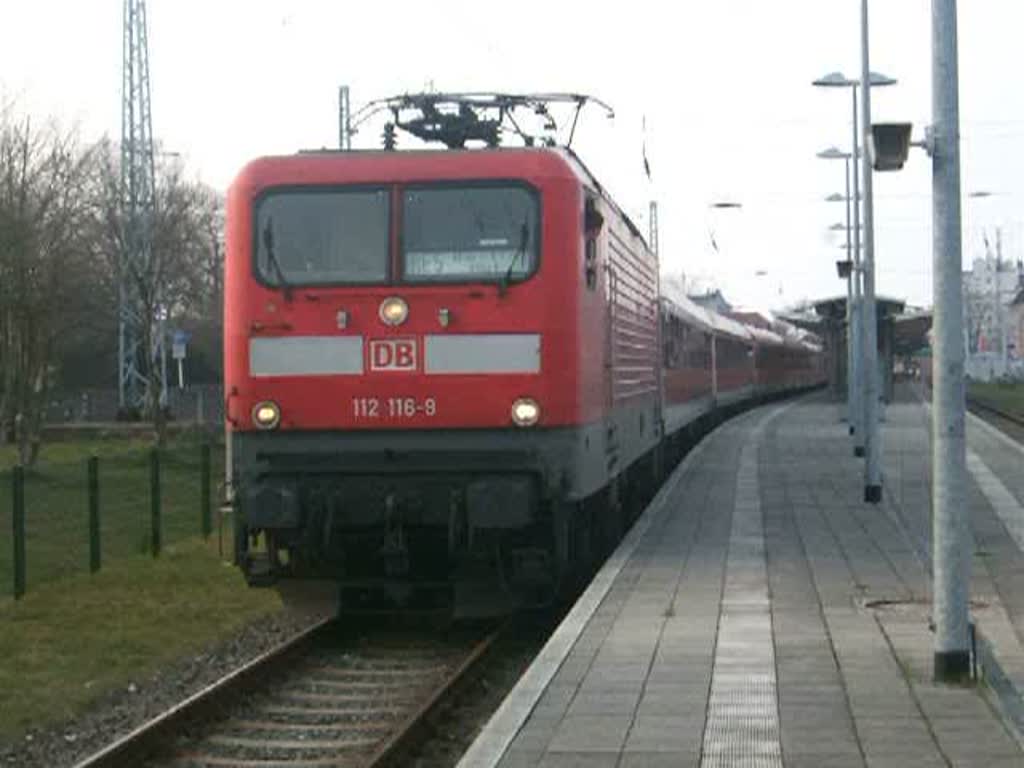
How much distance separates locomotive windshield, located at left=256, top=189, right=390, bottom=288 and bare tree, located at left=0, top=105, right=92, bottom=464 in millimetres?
15232

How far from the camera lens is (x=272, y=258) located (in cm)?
1273

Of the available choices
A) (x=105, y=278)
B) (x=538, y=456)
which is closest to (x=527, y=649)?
(x=538, y=456)

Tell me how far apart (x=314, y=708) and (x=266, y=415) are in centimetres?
260

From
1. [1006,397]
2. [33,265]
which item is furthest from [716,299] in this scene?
[33,265]

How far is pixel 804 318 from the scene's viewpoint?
58125 mm

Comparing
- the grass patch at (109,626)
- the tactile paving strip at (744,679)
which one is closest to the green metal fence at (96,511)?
the grass patch at (109,626)

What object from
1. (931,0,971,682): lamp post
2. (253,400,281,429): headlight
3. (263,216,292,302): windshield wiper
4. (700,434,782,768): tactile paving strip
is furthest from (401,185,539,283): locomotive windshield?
(931,0,971,682): lamp post

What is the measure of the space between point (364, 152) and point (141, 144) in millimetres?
34388

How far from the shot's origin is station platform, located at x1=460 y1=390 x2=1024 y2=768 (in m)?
7.88

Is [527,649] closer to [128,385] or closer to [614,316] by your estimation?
[614,316]

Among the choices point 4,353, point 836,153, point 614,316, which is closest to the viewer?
point 614,316

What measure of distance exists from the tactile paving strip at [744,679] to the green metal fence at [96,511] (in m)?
5.91

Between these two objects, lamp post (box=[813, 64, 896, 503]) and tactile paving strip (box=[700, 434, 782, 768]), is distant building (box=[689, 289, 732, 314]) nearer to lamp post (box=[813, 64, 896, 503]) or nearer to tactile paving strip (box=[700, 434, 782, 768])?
lamp post (box=[813, 64, 896, 503])

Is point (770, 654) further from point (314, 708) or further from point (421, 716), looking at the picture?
point (314, 708)
